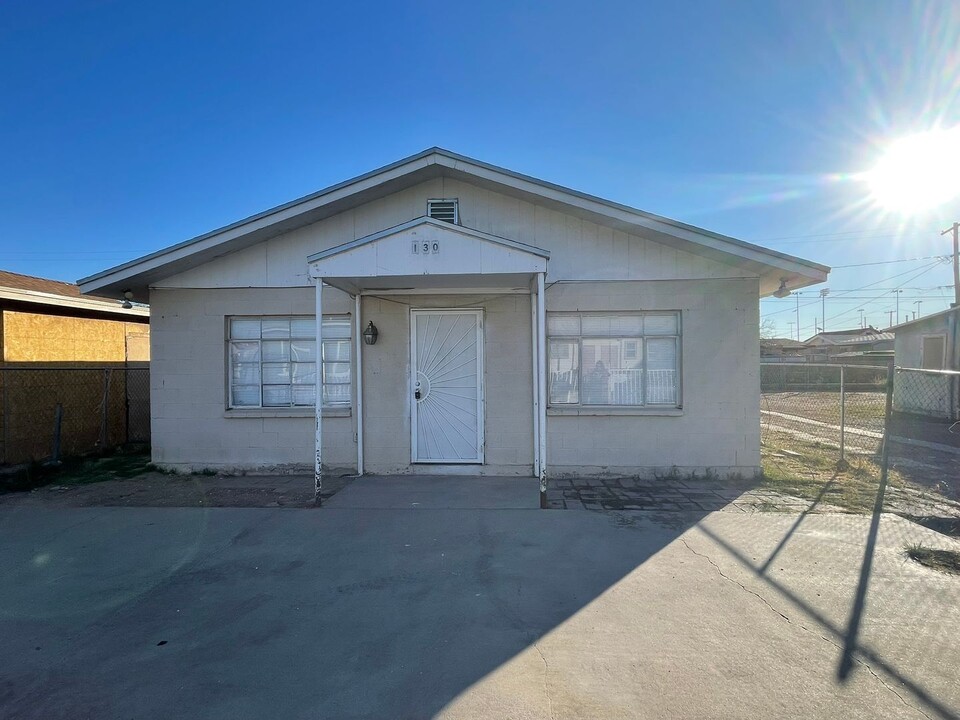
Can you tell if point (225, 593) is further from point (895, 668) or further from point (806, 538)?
point (806, 538)

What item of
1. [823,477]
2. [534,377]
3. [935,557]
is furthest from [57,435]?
[823,477]

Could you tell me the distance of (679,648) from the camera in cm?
329

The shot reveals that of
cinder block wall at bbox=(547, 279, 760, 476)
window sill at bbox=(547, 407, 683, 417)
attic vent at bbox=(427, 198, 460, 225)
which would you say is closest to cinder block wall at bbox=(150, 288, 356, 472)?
attic vent at bbox=(427, 198, 460, 225)

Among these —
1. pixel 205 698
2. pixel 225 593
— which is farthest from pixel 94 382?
pixel 205 698

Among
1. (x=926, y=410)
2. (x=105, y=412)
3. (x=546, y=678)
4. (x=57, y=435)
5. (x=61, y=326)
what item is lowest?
(x=546, y=678)

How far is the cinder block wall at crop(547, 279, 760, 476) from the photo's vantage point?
7531mm

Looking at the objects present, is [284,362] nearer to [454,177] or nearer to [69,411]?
[454,177]

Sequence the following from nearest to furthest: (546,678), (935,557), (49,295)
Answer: (546,678) → (935,557) → (49,295)

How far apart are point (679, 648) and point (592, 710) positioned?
A: 0.86 metres

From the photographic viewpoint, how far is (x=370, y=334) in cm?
776

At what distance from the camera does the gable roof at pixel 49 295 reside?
8719 millimetres

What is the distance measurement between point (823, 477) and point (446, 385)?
5590mm

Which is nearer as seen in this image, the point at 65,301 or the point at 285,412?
the point at 285,412

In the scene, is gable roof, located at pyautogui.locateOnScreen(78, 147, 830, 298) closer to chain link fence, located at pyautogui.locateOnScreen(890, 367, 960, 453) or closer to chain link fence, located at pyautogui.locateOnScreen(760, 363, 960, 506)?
chain link fence, located at pyautogui.locateOnScreen(760, 363, 960, 506)
